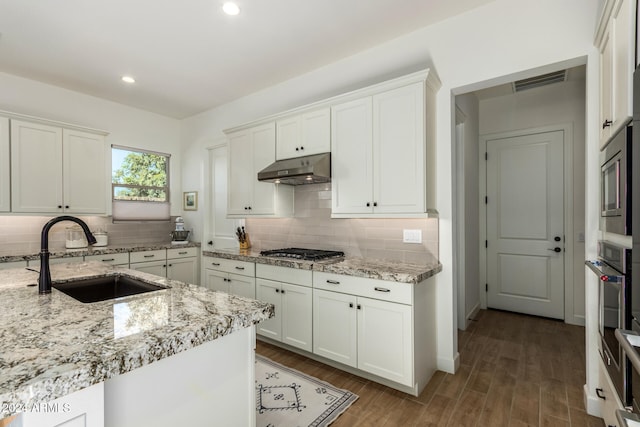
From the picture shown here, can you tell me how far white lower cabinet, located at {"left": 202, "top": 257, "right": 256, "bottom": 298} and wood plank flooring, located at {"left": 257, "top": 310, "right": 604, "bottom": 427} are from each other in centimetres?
61

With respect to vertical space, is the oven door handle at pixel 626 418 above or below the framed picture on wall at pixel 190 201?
below

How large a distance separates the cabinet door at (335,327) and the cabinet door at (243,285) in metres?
0.81

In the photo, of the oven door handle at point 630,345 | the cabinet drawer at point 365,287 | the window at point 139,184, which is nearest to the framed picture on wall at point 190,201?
the window at point 139,184

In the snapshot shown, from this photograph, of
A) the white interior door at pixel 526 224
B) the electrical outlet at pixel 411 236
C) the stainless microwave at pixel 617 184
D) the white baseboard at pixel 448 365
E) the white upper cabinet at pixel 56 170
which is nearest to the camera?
the stainless microwave at pixel 617 184

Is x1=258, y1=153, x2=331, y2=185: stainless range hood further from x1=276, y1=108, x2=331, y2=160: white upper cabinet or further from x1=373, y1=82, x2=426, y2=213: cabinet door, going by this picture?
x1=373, y1=82, x2=426, y2=213: cabinet door

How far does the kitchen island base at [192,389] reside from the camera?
0.99 m

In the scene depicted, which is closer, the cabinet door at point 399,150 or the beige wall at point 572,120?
the cabinet door at point 399,150

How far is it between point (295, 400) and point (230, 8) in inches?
115

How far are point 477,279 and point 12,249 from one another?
575cm

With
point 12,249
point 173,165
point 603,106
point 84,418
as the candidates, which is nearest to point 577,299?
point 603,106

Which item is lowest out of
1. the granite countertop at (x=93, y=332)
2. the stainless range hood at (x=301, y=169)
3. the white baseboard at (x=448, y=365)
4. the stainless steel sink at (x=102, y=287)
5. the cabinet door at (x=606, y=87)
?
the white baseboard at (x=448, y=365)

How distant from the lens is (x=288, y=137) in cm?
328

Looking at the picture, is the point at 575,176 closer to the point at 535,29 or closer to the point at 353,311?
the point at 535,29

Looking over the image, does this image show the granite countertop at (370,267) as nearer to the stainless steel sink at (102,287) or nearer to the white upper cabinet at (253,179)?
the white upper cabinet at (253,179)
